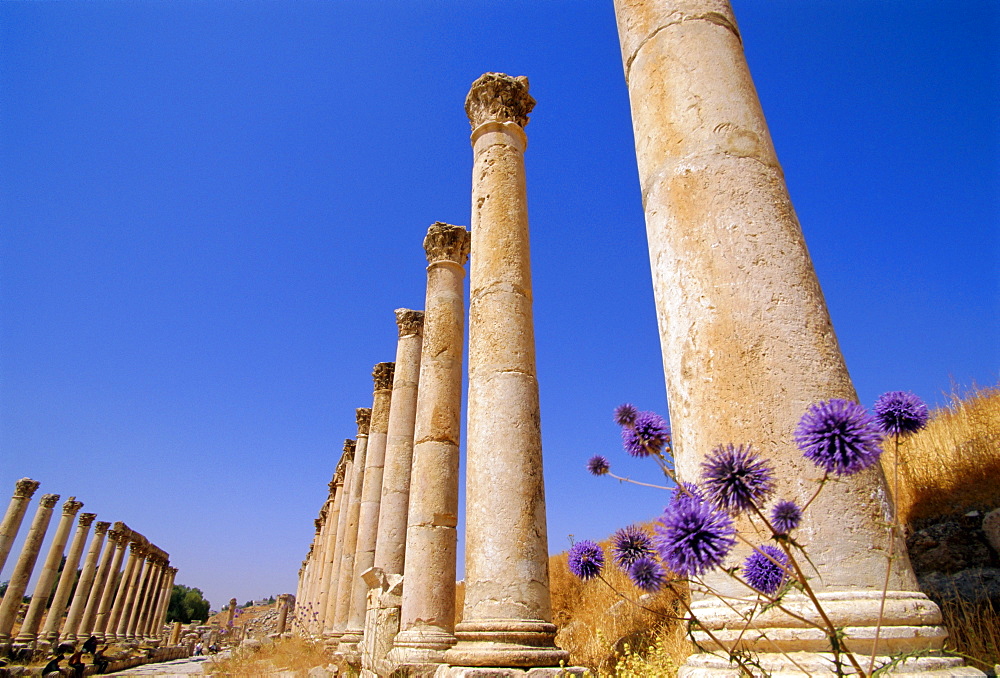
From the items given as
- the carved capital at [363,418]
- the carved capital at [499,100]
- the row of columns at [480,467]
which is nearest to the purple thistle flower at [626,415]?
the row of columns at [480,467]

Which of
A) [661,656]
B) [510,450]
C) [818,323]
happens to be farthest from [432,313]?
[818,323]

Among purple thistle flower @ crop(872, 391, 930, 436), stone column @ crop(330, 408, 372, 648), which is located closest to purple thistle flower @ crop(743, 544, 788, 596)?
purple thistle flower @ crop(872, 391, 930, 436)

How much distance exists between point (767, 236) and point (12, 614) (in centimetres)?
4216

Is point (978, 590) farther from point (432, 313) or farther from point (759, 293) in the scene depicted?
point (432, 313)

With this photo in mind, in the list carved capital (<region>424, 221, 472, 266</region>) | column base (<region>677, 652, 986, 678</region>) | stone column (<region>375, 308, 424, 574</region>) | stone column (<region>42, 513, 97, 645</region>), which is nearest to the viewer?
column base (<region>677, 652, 986, 678</region>)

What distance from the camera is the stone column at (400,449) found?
16.1 m

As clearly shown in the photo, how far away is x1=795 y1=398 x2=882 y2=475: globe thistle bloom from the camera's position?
2.68 m

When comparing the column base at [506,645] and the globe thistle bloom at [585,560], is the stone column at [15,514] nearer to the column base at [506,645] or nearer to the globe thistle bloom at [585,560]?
the column base at [506,645]

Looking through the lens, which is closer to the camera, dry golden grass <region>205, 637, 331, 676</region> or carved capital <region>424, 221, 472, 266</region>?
carved capital <region>424, 221, 472, 266</region>

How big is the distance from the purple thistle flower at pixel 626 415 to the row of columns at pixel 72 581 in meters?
39.1

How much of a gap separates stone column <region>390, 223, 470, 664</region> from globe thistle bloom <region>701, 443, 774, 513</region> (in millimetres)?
8900

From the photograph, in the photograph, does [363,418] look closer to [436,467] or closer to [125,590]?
[436,467]

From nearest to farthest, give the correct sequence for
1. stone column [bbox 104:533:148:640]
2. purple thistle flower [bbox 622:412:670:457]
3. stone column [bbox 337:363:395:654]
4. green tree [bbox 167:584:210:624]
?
purple thistle flower [bbox 622:412:670:457] → stone column [bbox 337:363:395:654] → stone column [bbox 104:533:148:640] → green tree [bbox 167:584:210:624]

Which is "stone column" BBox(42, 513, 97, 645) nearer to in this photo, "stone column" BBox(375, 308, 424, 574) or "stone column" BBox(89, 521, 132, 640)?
"stone column" BBox(89, 521, 132, 640)
